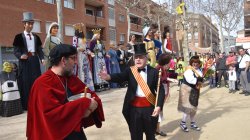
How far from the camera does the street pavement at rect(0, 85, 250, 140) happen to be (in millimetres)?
6586

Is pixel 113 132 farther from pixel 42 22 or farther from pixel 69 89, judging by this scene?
pixel 42 22

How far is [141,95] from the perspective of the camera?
16.1 ft

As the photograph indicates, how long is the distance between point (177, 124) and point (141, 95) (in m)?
3.02

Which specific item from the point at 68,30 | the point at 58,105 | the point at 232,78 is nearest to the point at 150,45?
the point at 58,105

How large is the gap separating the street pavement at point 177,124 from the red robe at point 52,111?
126 inches

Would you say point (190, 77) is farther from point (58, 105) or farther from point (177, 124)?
point (58, 105)

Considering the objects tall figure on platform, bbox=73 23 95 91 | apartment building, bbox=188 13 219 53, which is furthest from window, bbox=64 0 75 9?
tall figure on platform, bbox=73 23 95 91

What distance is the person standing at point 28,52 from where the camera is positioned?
7773 mm

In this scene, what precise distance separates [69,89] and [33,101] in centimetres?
41

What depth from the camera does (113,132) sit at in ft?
22.2

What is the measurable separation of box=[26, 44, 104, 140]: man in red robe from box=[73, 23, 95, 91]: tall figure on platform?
724 cm

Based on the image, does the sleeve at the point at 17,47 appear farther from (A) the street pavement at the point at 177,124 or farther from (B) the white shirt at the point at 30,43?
(A) the street pavement at the point at 177,124

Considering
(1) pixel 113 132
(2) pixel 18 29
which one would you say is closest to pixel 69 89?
(1) pixel 113 132

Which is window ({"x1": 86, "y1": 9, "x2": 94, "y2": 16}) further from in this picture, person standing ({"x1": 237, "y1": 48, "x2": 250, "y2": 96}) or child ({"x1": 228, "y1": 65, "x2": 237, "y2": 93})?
person standing ({"x1": 237, "y1": 48, "x2": 250, "y2": 96})
